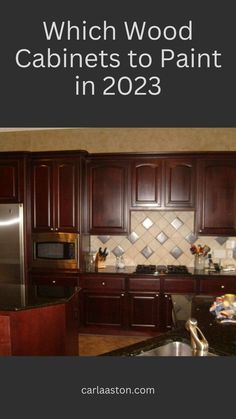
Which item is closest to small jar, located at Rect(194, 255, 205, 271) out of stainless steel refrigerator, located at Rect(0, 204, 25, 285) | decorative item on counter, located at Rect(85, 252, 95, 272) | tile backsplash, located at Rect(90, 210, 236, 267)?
tile backsplash, located at Rect(90, 210, 236, 267)

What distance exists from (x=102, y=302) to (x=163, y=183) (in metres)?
1.63

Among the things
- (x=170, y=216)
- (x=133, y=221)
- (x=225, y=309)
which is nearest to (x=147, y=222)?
(x=133, y=221)

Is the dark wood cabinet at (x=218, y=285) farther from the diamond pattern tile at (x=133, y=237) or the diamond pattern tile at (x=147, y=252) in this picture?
the diamond pattern tile at (x=133, y=237)

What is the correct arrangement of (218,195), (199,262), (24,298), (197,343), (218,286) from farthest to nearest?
(199,262)
(218,195)
(218,286)
(24,298)
(197,343)

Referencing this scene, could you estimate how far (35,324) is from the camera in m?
2.03

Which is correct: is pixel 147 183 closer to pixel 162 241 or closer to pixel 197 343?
pixel 162 241

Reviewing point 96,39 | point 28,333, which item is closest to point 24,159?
point 28,333

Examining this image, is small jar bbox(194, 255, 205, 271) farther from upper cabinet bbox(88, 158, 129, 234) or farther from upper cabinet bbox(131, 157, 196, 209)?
upper cabinet bbox(88, 158, 129, 234)

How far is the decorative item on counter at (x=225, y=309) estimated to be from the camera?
1.72 m

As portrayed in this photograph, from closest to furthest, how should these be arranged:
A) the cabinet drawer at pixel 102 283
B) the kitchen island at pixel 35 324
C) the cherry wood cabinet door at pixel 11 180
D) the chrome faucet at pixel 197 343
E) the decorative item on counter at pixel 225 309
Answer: the chrome faucet at pixel 197 343
the decorative item on counter at pixel 225 309
the kitchen island at pixel 35 324
the cabinet drawer at pixel 102 283
the cherry wood cabinet door at pixel 11 180

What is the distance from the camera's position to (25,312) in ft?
6.53

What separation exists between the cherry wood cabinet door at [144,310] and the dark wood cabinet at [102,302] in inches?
4.3

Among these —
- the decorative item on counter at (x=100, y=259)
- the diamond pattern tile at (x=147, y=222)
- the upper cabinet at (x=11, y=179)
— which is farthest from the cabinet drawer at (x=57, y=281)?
the diamond pattern tile at (x=147, y=222)

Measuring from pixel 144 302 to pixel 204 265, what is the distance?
3.06 ft
